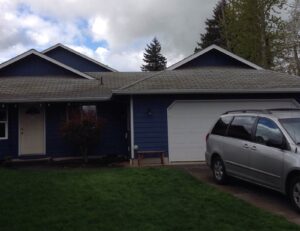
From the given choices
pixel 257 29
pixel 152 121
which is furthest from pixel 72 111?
pixel 257 29

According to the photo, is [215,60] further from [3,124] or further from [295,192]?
[295,192]

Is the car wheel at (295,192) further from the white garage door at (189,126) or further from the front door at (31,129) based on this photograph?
the front door at (31,129)

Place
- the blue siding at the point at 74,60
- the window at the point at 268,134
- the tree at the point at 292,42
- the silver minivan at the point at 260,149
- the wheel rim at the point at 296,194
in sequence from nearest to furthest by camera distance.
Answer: the wheel rim at the point at 296,194, the silver minivan at the point at 260,149, the window at the point at 268,134, the blue siding at the point at 74,60, the tree at the point at 292,42

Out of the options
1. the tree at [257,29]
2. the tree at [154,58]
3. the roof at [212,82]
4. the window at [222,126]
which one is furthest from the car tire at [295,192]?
the tree at [154,58]

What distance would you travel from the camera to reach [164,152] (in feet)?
50.9

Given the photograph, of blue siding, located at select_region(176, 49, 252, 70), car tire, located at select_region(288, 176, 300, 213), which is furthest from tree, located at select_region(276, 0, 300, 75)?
car tire, located at select_region(288, 176, 300, 213)

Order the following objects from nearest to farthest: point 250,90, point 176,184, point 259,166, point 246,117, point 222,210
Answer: point 222,210
point 259,166
point 246,117
point 176,184
point 250,90

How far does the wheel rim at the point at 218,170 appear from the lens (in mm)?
10547

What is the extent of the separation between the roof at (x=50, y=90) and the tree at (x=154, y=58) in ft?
141

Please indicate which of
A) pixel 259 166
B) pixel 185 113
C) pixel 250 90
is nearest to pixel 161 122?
pixel 185 113

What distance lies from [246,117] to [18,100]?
31.3ft

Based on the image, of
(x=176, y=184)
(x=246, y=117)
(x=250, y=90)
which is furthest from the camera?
(x=250, y=90)

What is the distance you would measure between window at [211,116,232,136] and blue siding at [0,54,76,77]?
1125 centimetres

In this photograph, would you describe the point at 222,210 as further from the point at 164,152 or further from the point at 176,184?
the point at 164,152
